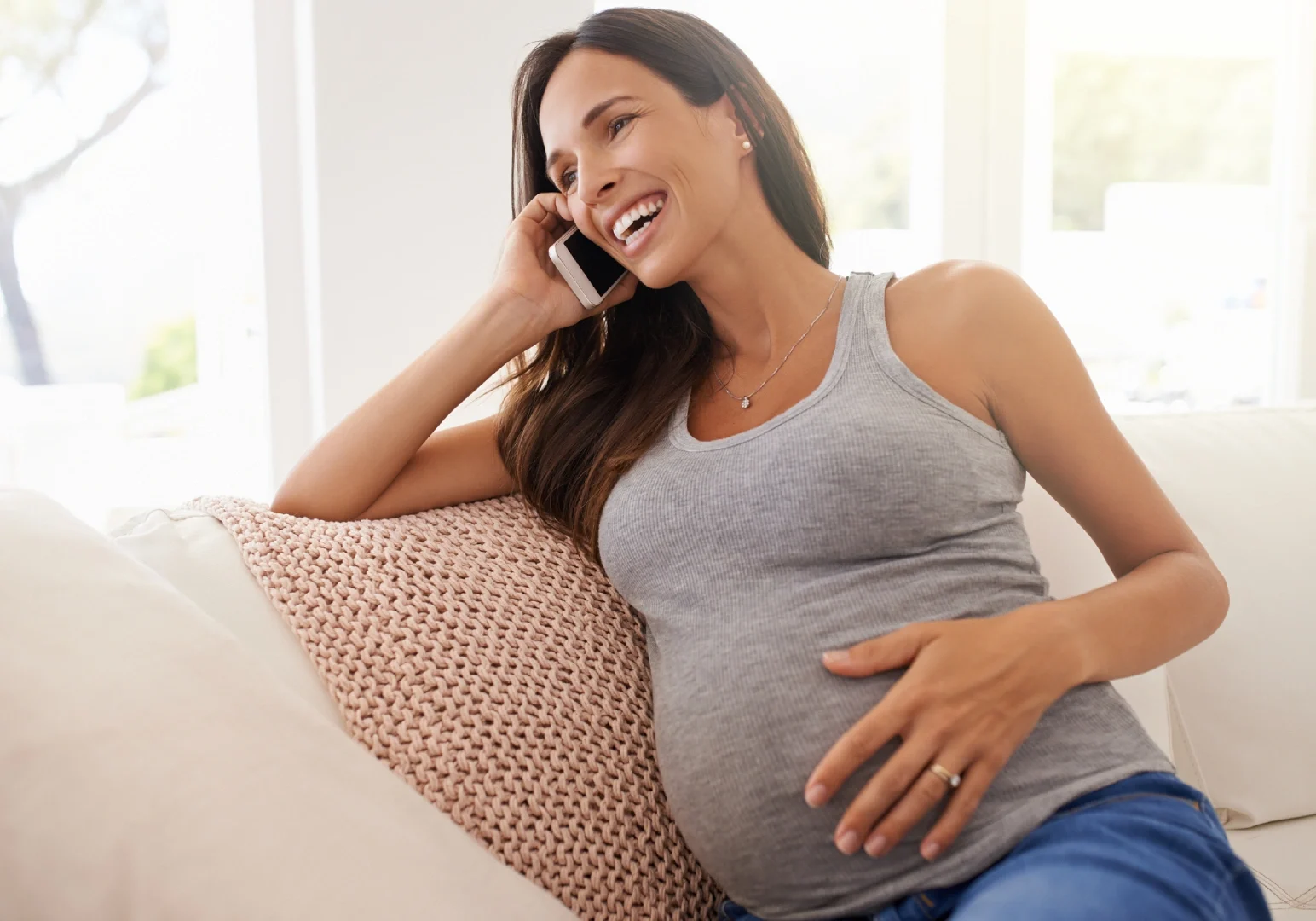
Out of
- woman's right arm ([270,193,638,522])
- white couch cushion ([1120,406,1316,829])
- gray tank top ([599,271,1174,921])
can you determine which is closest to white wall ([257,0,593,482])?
woman's right arm ([270,193,638,522])

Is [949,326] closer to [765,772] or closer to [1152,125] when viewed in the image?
[765,772]

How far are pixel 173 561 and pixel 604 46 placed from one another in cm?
81

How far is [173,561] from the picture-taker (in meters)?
1.13

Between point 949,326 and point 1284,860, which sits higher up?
point 949,326

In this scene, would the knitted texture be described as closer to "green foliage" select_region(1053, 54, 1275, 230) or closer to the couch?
the couch

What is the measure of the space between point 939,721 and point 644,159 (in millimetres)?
759

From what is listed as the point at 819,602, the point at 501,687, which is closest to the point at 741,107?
the point at 819,602

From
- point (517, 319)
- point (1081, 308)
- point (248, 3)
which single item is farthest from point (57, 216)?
point (1081, 308)

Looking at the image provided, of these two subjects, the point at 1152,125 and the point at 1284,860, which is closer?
the point at 1284,860

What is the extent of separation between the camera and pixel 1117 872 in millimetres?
878

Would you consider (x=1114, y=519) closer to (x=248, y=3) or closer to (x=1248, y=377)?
(x=248, y=3)

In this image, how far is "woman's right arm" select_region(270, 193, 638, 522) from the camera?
53.7 inches

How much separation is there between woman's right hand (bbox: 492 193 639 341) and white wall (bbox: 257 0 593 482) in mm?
581

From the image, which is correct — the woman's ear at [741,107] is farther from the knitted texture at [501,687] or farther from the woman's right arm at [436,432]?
the knitted texture at [501,687]
